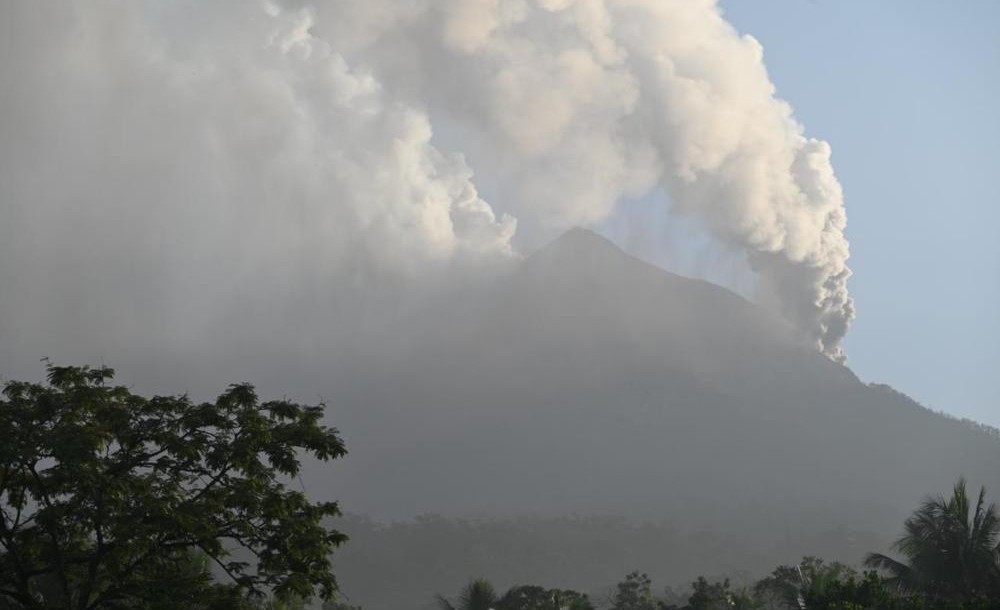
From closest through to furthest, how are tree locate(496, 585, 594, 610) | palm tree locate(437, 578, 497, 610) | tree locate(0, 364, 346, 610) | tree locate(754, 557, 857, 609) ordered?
tree locate(0, 364, 346, 610) < tree locate(754, 557, 857, 609) < palm tree locate(437, 578, 497, 610) < tree locate(496, 585, 594, 610)

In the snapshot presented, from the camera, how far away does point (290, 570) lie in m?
20.7

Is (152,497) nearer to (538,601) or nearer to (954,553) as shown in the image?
(954,553)

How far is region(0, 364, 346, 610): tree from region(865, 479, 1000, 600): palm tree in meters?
29.1

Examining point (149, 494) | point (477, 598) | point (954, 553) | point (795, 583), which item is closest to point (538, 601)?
point (477, 598)

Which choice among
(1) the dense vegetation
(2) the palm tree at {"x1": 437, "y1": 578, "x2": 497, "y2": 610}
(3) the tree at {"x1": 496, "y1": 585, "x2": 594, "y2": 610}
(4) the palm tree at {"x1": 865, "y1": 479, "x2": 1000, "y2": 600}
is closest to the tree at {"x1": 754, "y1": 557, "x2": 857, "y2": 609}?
(4) the palm tree at {"x1": 865, "y1": 479, "x2": 1000, "y2": 600}

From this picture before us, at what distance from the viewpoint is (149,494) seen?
19594mm

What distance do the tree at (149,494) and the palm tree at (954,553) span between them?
29125 millimetres

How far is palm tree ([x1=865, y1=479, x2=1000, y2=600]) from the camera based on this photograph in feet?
130

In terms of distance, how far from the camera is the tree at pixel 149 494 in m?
19.3

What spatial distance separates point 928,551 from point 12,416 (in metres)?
35.3

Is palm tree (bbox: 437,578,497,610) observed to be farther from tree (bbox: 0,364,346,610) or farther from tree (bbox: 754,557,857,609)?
tree (bbox: 0,364,346,610)

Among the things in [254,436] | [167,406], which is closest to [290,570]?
[254,436]

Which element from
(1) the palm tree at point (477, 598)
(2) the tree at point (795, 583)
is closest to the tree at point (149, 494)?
(2) the tree at point (795, 583)

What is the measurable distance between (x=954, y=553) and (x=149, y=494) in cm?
3325
